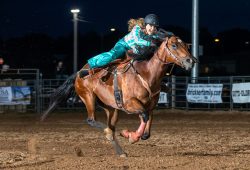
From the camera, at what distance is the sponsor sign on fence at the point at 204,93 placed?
2384 cm

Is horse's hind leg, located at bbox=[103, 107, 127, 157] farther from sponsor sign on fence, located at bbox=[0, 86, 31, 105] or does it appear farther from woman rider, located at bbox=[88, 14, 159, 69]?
sponsor sign on fence, located at bbox=[0, 86, 31, 105]

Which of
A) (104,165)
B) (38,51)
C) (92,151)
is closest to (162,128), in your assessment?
(92,151)

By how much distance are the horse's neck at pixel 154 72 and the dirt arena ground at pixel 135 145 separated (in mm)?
1187

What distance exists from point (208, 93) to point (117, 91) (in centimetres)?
1517

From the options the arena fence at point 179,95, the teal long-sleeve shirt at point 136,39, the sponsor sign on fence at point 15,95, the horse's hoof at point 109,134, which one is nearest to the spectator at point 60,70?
the arena fence at point 179,95

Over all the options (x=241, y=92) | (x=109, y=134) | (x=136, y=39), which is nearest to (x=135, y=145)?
(x=109, y=134)

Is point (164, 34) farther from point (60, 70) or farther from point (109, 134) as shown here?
point (60, 70)

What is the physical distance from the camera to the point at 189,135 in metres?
14.1

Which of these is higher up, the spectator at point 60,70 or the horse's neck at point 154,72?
the spectator at point 60,70

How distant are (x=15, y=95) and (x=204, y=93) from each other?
8.27m

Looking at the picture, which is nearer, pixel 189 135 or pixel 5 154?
pixel 5 154

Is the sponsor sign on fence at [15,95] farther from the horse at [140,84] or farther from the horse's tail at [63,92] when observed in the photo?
the horse at [140,84]

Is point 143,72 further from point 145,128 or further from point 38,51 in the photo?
point 38,51

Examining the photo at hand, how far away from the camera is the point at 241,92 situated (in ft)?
74.5
